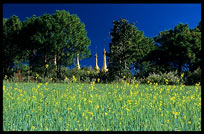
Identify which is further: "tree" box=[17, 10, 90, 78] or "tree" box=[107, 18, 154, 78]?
"tree" box=[17, 10, 90, 78]

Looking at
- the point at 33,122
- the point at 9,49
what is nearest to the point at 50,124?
the point at 33,122

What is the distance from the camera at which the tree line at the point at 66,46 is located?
25844 mm

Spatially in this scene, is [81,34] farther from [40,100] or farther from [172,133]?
[172,133]

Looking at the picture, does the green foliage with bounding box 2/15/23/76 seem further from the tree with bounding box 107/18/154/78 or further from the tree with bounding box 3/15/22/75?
the tree with bounding box 107/18/154/78

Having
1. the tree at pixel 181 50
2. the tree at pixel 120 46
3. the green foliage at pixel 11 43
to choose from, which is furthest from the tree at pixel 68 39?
the tree at pixel 181 50

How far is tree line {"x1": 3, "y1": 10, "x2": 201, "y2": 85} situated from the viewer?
84.8 feet

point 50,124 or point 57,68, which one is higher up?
point 57,68

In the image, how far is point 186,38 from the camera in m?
27.0

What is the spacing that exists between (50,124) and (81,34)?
74.2ft

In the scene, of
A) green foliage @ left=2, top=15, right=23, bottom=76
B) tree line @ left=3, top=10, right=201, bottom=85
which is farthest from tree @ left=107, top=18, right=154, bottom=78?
green foliage @ left=2, top=15, right=23, bottom=76

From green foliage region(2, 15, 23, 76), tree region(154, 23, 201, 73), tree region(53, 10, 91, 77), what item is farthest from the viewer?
green foliage region(2, 15, 23, 76)

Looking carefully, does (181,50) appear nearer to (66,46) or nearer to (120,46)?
(120,46)

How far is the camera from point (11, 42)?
96.2 ft

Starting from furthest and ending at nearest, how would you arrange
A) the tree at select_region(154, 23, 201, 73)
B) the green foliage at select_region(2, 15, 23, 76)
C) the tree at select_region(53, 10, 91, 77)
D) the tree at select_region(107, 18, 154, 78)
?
the green foliage at select_region(2, 15, 23, 76) < the tree at select_region(154, 23, 201, 73) < the tree at select_region(53, 10, 91, 77) < the tree at select_region(107, 18, 154, 78)
